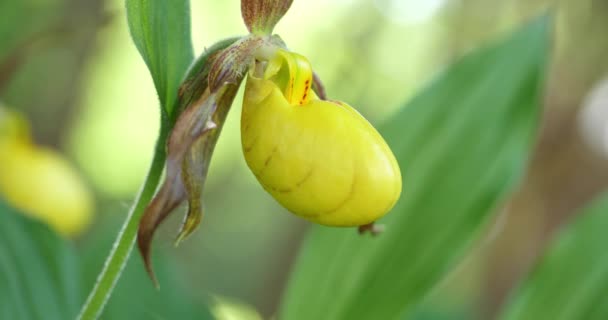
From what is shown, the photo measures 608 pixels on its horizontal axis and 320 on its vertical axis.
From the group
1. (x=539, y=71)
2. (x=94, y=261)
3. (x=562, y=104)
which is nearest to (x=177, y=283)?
(x=94, y=261)

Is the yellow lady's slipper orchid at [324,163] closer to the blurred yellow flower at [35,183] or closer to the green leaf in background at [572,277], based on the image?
the green leaf in background at [572,277]

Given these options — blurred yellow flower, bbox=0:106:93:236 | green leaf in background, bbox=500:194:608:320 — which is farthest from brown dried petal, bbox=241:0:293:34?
blurred yellow flower, bbox=0:106:93:236

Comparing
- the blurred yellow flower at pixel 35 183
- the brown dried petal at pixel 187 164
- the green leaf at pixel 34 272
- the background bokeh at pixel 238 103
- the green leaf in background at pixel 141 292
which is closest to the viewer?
the brown dried petal at pixel 187 164

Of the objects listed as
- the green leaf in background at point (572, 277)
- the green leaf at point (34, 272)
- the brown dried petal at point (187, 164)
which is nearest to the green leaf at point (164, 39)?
the brown dried petal at point (187, 164)

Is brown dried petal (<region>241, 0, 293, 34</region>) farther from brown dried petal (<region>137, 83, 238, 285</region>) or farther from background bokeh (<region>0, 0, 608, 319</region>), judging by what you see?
background bokeh (<region>0, 0, 608, 319</region>)

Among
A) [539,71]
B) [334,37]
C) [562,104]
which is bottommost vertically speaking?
[334,37]

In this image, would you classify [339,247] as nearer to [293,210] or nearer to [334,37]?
[293,210]
